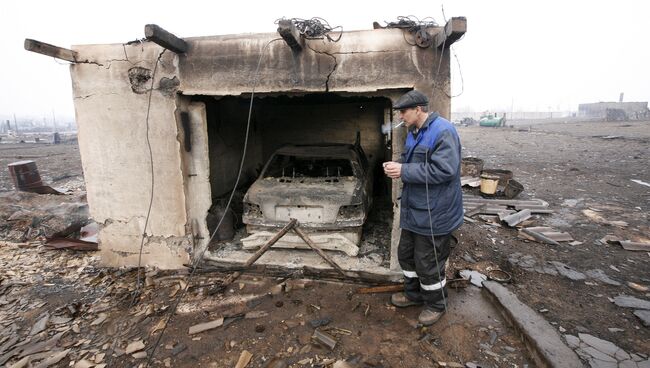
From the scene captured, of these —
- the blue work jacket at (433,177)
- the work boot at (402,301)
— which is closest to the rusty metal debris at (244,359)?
the work boot at (402,301)

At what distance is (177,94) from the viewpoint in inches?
166

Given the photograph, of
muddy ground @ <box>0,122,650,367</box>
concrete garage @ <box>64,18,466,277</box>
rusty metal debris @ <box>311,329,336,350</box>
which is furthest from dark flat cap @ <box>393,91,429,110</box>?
rusty metal debris @ <box>311,329,336,350</box>

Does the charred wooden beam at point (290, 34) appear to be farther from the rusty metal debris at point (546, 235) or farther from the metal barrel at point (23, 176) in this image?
the metal barrel at point (23, 176)

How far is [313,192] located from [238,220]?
199cm

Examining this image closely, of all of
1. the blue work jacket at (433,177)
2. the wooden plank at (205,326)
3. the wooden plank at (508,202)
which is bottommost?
the wooden plank at (205,326)

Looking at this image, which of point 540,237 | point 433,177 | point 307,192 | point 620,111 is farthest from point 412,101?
point 620,111

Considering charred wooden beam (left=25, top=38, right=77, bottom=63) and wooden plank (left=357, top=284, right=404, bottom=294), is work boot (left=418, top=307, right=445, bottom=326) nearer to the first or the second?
wooden plank (left=357, top=284, right=404, bottom=294)

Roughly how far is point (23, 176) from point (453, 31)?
37.5 feet

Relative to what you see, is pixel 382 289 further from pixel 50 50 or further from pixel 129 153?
pixel 50 50

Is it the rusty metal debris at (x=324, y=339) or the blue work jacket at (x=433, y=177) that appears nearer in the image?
the blue work jacket at (x=433, y=177)

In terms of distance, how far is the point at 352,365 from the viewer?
292cm

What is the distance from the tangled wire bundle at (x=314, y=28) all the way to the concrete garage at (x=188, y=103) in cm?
7

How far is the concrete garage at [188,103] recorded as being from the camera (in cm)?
375

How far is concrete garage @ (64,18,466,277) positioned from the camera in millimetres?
3750
